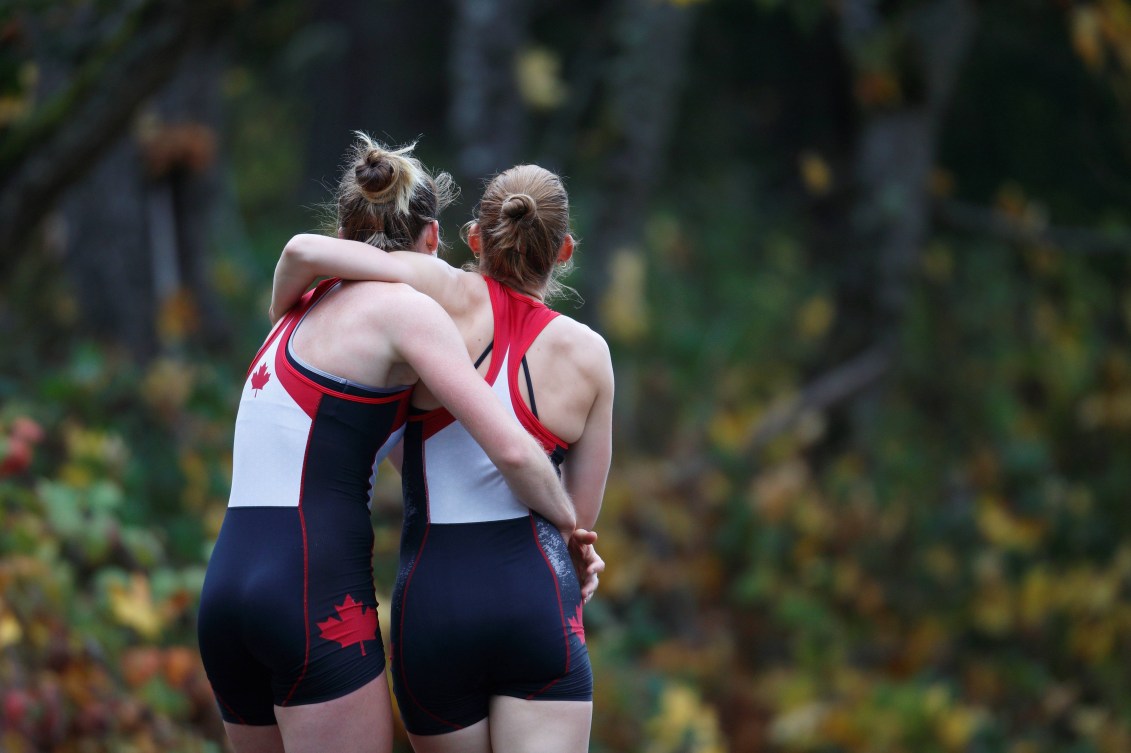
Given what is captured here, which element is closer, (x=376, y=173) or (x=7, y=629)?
(x=376, y=173)

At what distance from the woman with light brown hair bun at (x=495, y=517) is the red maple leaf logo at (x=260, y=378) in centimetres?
18

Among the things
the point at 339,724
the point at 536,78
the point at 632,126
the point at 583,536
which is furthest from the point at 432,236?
the point at 632,126

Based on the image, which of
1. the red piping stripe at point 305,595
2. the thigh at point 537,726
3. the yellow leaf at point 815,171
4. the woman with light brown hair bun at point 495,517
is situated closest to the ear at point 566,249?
the woman with light brown hair bun at point 495,517

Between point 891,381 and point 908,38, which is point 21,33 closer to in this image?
point 908,38

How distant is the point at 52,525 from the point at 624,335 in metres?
4.13

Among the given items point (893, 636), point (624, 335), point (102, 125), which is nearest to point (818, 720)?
point (893, 636)

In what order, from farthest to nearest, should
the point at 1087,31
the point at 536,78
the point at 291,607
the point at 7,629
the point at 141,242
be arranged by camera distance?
the point at 141,242 < the point at 536,78 < the point at 1087,31 < the point at 7,629 < the point at 291,607

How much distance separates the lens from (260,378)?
265 centimetres

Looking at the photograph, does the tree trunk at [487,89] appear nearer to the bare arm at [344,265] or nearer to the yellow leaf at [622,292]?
the yellow leaf at [622,292]

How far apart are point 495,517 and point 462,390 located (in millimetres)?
331

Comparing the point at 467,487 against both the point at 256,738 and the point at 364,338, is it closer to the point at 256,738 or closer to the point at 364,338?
the point at 364,338

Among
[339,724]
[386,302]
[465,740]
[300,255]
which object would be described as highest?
[300,255]

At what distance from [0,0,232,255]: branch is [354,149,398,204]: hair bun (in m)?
2.15

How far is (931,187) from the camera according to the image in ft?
27.1
